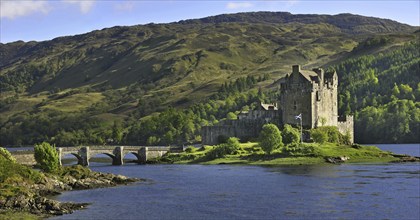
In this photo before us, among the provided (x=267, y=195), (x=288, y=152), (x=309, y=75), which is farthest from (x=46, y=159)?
(x=309, y=75)

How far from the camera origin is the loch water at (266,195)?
89.4 meters

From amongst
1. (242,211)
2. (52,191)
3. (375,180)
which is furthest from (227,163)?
(242,211)

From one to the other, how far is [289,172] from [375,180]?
2336 centimetres

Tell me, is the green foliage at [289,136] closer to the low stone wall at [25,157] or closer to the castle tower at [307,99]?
the castle tower at [307,99]

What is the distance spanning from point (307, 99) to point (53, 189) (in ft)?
309

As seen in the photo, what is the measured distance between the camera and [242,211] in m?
91.8

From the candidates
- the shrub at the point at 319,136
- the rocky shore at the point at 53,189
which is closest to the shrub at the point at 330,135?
the shrub at the point at 319,136

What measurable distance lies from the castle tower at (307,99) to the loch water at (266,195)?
38.9m

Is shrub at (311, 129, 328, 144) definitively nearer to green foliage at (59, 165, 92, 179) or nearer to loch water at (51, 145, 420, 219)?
loch water at (51, 145, 420, 219)

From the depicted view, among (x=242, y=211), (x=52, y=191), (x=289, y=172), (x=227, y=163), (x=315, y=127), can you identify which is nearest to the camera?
(x=242, y=211)

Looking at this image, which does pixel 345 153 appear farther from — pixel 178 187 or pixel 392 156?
pixel 178 187

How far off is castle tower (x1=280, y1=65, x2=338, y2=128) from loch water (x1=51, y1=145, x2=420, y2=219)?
1533 inches

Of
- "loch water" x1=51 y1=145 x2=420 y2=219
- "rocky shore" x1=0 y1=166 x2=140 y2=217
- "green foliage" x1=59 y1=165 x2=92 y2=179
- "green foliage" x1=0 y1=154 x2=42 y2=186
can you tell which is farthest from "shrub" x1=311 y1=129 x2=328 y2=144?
"green foliage" x1=0 y1=154 x2=42 y2=186

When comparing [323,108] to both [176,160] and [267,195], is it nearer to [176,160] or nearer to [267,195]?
[176,160]
